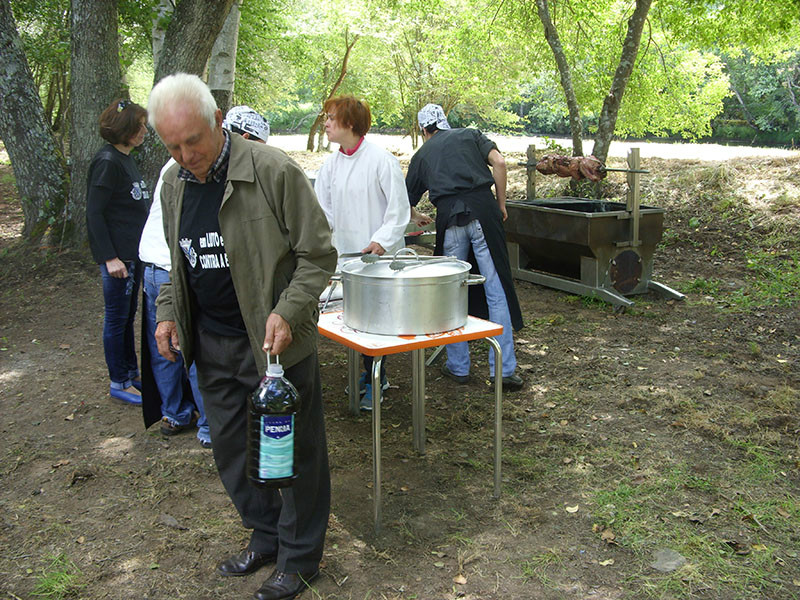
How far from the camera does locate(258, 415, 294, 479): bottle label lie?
2.57 m

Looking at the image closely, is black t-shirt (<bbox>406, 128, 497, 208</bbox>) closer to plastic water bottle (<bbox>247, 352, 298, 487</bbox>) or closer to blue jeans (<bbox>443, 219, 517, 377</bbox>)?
blue jeans (<bbox>443, 219, 517, 377</bbox>)

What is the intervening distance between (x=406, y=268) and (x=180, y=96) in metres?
1.42

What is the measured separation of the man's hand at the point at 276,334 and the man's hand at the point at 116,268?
2647 millimetres

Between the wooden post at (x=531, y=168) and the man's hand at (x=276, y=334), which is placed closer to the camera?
the man's hand at (x=276, y=334)

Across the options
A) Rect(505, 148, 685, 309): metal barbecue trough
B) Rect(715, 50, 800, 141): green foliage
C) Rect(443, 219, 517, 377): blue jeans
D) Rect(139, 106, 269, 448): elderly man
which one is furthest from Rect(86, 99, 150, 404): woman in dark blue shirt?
Rect(715, 50, 800, 141): green foliage

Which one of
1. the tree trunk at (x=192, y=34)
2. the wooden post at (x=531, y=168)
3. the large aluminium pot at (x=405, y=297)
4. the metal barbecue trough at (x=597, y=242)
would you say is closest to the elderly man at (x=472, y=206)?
the large aluminium pot at (x=405, y=297)

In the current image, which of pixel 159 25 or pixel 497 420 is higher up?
pixel 159 25

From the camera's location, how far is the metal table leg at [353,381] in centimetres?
487

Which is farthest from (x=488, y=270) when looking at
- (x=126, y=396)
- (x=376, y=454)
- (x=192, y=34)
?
(x=192, y=34)

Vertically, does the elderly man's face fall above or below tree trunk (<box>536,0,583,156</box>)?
below

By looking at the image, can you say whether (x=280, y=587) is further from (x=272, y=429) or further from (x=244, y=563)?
(x=272, y=429)

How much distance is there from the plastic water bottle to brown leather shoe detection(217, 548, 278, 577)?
66cm

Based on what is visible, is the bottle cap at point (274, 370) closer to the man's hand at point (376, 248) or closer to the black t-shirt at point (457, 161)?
the man's hand at point (376, 248)

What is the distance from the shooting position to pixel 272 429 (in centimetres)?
257
